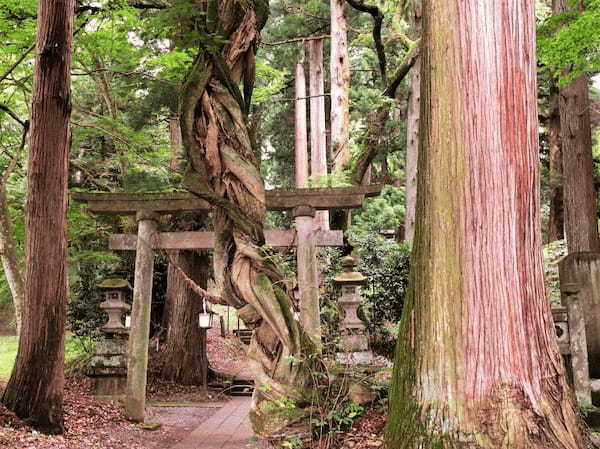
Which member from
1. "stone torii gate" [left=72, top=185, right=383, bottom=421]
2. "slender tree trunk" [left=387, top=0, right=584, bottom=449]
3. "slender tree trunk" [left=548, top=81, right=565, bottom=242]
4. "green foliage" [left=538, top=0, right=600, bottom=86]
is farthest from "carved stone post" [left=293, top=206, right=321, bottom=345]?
"slender tree trunk" [left=548, top=81, right=565, bottom=242]

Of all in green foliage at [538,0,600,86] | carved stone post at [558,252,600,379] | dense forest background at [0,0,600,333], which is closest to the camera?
carved stone post at [558,252,600,379]

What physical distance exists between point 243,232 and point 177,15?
6.70 ft

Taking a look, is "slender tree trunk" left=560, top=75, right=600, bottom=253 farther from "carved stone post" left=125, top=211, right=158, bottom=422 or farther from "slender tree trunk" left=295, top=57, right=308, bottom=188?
"slender tree trunk" left=295, top=57, right=308, bottom=188

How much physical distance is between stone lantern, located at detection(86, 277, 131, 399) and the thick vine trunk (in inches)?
181

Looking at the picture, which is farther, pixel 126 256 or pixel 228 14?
pixel 126 256

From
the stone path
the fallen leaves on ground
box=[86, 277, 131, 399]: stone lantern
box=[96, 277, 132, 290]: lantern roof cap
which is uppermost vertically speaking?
box=[96, 277, 132, 290]: lantern roof cap

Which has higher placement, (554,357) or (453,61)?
(453,61)

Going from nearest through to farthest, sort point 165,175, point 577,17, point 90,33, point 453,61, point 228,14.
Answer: point 453,61, point 228,14, point 577,17, point 90,33, point 165,175

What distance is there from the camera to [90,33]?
25.1 feet

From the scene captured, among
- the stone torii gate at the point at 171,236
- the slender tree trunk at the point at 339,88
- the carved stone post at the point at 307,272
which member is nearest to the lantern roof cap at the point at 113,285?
the stone torii gate at the point at 171,236

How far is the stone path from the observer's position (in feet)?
20.8

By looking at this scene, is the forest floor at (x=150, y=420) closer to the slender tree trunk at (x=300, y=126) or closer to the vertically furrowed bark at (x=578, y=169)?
the vertically furrowed bark at (x=578, y=169)

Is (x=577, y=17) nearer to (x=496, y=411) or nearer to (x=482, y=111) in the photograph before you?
(x=482, y=111)

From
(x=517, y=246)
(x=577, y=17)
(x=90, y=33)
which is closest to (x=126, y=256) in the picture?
(x=90, y=33)
